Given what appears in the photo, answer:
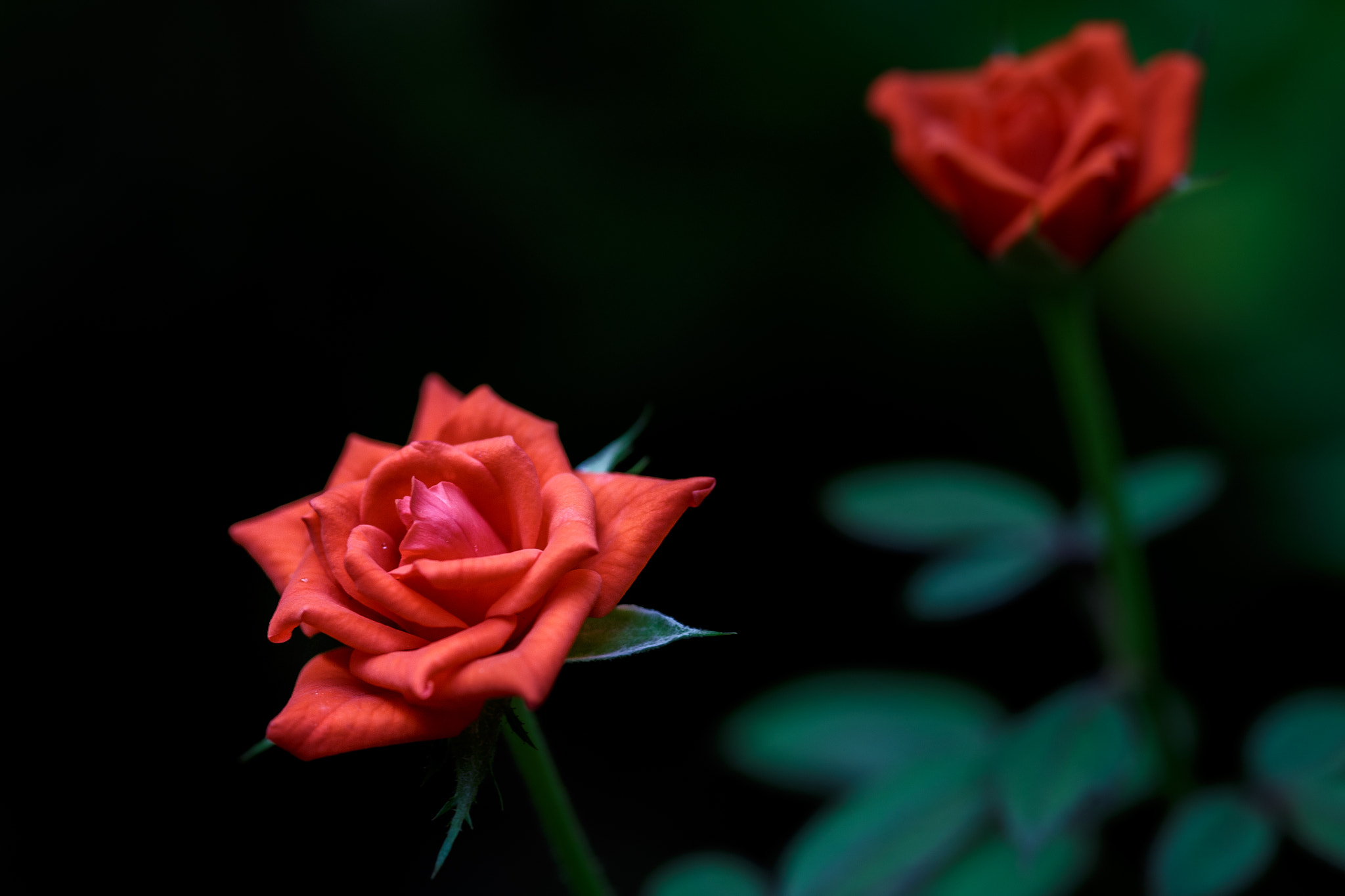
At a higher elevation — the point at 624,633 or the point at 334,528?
the point at 334,528

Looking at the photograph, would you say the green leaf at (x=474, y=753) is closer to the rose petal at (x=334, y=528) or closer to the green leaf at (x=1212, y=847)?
the rose petal at (x=334, y=528)

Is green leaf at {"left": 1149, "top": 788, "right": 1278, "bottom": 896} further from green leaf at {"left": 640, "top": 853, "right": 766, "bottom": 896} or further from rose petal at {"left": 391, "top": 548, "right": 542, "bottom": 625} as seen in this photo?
rose petal at {"left": 391, "top": 548, "right": 542, "bottom": 625}

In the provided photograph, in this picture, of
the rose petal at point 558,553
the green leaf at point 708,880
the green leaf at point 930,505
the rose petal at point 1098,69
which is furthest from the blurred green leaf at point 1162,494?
the rose petal at point 558,553

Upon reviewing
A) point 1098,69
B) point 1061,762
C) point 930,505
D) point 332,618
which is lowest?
point 1061,762

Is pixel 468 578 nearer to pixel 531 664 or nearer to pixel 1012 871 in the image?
pixel 531 664

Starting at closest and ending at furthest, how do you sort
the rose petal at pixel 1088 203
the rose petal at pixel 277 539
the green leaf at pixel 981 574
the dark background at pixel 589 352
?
the rose petal at pixel 277 539 < the rose petal at pixel 1088 203 < the green leaf at pixel 981 574 < the dark background at pixel 589 352

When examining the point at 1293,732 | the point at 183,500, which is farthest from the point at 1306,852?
the point at 183,500

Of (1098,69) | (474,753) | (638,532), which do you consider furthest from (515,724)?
(1098,69)
